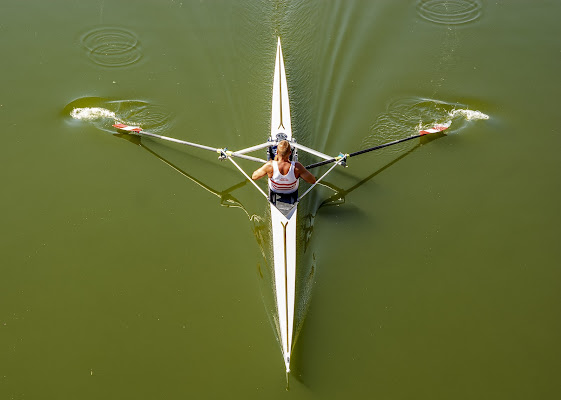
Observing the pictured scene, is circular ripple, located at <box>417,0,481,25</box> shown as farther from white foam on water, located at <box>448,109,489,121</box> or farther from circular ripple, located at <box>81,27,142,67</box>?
circular ripple, located at <box>81,27,142,67</box>

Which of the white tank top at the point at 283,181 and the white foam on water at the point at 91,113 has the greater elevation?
the white tank top at the point at 283,181

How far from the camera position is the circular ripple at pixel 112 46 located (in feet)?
29.0

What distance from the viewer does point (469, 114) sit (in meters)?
8.22

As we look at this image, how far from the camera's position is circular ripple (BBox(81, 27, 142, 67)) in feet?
29.0

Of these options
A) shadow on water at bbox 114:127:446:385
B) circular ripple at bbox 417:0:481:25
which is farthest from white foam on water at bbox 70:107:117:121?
circular ripple at bbox 417:0:481:25

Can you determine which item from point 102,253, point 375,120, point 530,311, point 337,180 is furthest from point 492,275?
point 102,253

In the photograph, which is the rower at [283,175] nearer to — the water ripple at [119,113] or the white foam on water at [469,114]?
the water ripple at [119,113]

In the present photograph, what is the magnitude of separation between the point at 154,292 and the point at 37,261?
1621 millimetres

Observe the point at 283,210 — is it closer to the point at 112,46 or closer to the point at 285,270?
the point at 285,270

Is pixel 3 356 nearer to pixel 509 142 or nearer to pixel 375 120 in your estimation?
pixel 375 120

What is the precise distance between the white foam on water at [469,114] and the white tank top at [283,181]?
3.51m

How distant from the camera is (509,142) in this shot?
7855 mm

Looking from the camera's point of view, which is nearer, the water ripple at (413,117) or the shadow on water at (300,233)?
the shadow on water at (300,233)

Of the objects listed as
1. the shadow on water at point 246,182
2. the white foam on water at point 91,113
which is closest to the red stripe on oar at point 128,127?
the shadow on water at point 246,182
